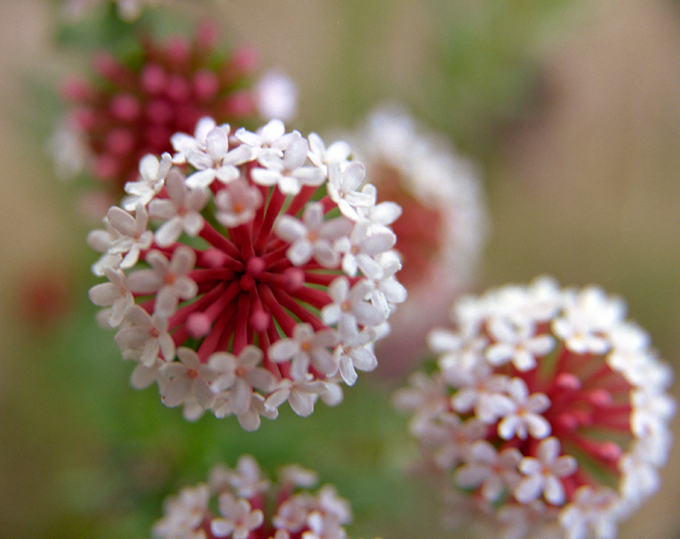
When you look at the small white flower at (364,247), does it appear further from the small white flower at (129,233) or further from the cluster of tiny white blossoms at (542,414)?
the cluster of tiny white blossoms at (542,414)

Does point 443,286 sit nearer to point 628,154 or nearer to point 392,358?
point 392,358

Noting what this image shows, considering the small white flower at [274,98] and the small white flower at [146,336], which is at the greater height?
the small white flower at [274,98]

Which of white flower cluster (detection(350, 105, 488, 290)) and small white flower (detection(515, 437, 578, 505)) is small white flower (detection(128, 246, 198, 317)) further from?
white flower cluster (detection(350, 105, 488, 290))

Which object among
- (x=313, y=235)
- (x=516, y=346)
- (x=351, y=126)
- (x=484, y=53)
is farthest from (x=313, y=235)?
(x=484, y=53)

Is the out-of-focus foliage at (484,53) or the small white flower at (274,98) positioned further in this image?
the out-of-focus foliage at (484,53)

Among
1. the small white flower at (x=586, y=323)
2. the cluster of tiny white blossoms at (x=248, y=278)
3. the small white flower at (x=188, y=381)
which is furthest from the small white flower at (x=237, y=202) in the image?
the small white flower at (x=586, y=323)

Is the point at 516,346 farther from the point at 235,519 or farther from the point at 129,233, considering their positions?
the point at 129,233
